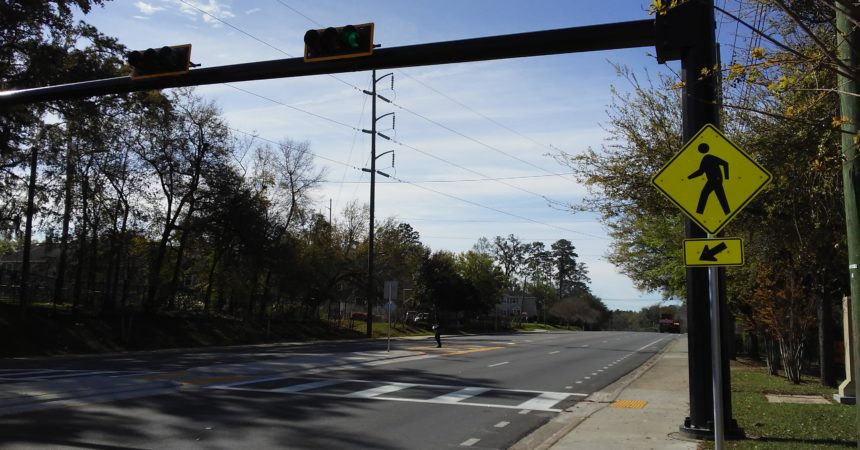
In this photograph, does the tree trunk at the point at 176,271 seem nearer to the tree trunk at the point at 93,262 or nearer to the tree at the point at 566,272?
the tree trunk at the point at 93,262

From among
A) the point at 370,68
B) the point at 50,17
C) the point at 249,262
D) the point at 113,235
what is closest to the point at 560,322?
the point at 249,262

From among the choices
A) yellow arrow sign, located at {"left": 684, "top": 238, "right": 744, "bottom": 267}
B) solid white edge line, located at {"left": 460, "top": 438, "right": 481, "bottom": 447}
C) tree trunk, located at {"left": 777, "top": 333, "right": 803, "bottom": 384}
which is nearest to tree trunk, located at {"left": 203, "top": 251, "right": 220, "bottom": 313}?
tree trunk, located at {"left": 777, "top": 333, "right": 803, "bottom": 384}

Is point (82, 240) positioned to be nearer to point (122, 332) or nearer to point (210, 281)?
point (122, 332)

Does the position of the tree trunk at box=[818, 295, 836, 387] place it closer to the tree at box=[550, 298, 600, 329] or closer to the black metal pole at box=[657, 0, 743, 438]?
the black metal pole at box=[657, 0, 743, 438]

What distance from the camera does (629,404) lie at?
43.6ft

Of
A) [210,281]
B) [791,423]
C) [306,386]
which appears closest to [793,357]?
[791,423]

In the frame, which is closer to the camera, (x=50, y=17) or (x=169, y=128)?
(x=50, y=17)

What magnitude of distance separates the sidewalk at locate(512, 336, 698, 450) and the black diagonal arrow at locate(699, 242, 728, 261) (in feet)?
11.4

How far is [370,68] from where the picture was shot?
973 cm

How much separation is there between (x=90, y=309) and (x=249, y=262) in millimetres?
9410

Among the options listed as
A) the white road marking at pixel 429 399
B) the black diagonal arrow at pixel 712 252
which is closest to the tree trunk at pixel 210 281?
the white road marking at pixel 429 399

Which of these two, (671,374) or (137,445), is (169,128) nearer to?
(671,374)

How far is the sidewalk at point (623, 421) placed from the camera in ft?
29.5

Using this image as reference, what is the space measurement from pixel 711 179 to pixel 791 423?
5537 mm
